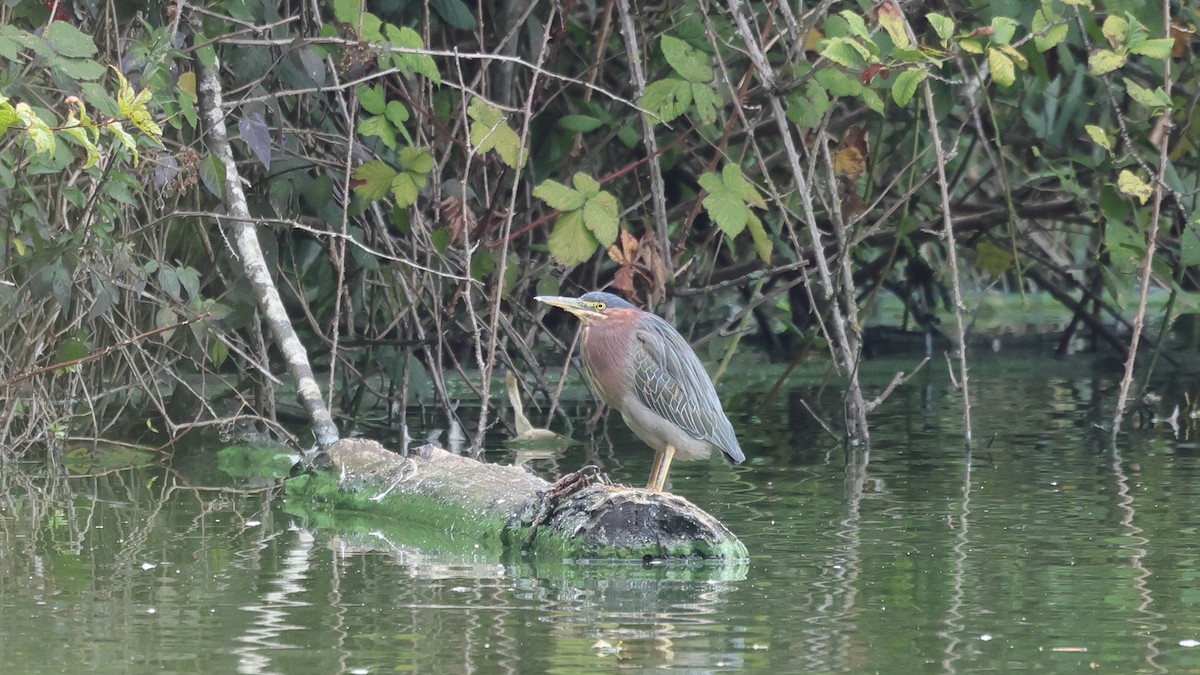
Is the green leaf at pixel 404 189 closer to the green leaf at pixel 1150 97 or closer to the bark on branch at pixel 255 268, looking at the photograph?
the bark on branch at pixel 255 268

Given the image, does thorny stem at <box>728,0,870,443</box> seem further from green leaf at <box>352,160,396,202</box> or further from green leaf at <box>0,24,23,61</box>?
green leaf at <box>0,24,23,61</box>

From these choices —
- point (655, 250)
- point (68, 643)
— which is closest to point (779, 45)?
point (655, 250)

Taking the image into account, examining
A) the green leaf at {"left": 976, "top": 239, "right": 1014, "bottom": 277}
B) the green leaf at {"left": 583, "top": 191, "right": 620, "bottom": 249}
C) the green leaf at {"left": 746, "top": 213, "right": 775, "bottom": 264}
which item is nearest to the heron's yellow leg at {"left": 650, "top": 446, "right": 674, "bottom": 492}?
the green leaf at {"left": 583, "top": 191, "right": 620, "bottom": 249}

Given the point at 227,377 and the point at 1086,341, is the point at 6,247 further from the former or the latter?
the point at 1086,341

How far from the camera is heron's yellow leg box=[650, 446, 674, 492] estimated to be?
629 centimetres

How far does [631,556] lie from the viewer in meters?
5.14

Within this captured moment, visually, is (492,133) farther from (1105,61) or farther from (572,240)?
(1105,61)

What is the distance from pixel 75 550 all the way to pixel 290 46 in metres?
2.39

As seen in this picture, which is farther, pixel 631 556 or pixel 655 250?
pixel 655 250

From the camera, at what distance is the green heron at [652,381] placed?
21.0ft

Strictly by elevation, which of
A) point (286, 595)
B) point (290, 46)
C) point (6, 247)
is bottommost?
point (286, 595)

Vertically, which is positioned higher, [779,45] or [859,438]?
[779,45]

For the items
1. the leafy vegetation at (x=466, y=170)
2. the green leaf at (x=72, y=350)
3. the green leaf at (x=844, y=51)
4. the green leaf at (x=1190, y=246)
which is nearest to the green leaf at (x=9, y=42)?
the leafy vegetation at (x=466, y=170)

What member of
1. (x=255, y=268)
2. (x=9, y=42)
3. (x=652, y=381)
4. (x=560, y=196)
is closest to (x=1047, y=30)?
(x=560, y=196)
